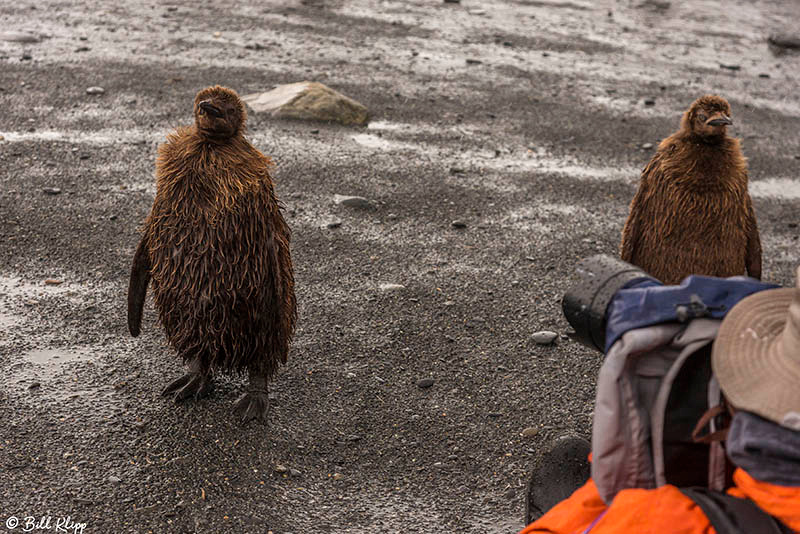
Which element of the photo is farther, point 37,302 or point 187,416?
point 37,302

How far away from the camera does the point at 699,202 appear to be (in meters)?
3.92

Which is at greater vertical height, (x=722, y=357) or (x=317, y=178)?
(x=722, y=357)

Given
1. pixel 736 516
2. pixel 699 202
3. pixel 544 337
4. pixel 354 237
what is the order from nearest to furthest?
pixel 736 516 < pixel 699 202 < pixel 544 337 < pixel 354 237

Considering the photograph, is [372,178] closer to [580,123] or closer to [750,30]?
[580,123]

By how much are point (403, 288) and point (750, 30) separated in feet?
31.9

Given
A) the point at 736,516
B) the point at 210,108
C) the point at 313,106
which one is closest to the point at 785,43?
the point at 313,106

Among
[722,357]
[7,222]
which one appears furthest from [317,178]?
[722,357]

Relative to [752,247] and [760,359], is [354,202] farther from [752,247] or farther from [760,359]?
[760,359]

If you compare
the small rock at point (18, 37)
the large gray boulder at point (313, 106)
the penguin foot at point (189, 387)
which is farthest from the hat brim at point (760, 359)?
the small rock at point (18, 37)

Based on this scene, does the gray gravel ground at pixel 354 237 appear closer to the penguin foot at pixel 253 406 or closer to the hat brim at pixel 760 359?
the penguin foot at pixel 253 406

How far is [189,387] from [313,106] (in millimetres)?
4186

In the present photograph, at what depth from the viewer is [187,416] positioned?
366cm

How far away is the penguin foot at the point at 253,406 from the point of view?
3.65 metres

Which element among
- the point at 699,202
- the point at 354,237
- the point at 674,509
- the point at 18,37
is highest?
the point at 674,509
